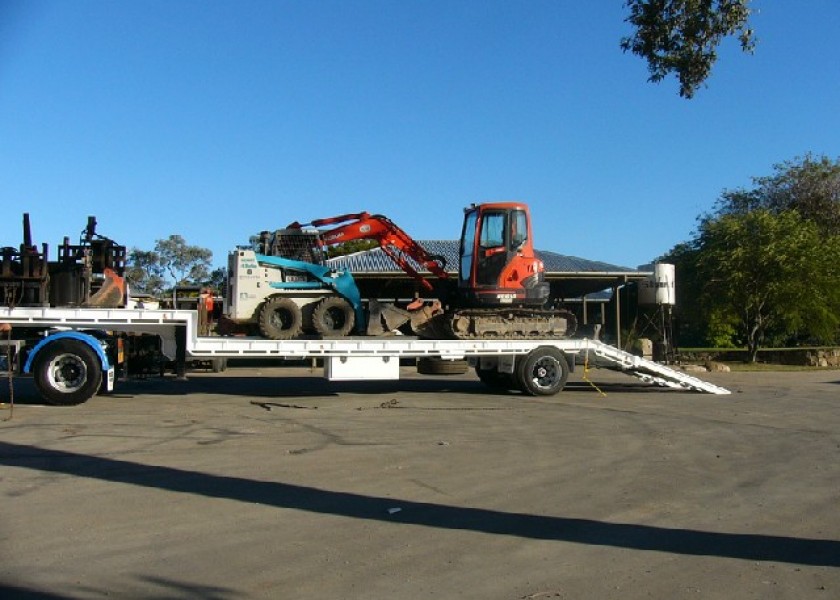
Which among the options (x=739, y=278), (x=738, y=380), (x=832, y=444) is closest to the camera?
(x=832, y=444)

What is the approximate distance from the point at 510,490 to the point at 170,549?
3.54 meters

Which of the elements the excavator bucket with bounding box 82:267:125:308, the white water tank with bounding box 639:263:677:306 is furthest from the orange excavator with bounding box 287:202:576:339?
the white water tank with bounding box 639:263:677:306

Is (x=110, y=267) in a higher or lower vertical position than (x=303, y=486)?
higher

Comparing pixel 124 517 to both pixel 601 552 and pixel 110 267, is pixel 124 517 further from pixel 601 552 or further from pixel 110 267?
pixel 110 267

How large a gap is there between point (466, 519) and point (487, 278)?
11.0 meters

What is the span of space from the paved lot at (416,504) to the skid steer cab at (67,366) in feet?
2.28

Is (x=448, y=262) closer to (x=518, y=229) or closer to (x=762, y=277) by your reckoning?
(x=762, y=277)

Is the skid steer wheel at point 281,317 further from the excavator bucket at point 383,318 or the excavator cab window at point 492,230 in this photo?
the excavator cab window at point 492,230

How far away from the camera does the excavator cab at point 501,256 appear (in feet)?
58.0

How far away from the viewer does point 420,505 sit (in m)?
7.62

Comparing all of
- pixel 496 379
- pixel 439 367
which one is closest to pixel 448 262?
pixel 439 367

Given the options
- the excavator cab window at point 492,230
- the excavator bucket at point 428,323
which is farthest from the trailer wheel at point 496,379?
the excavator cab window at point 492,230

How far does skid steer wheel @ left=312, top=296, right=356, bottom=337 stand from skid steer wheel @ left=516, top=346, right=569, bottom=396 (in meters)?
3.91

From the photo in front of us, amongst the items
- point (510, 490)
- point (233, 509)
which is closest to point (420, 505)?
point (510, 490)
